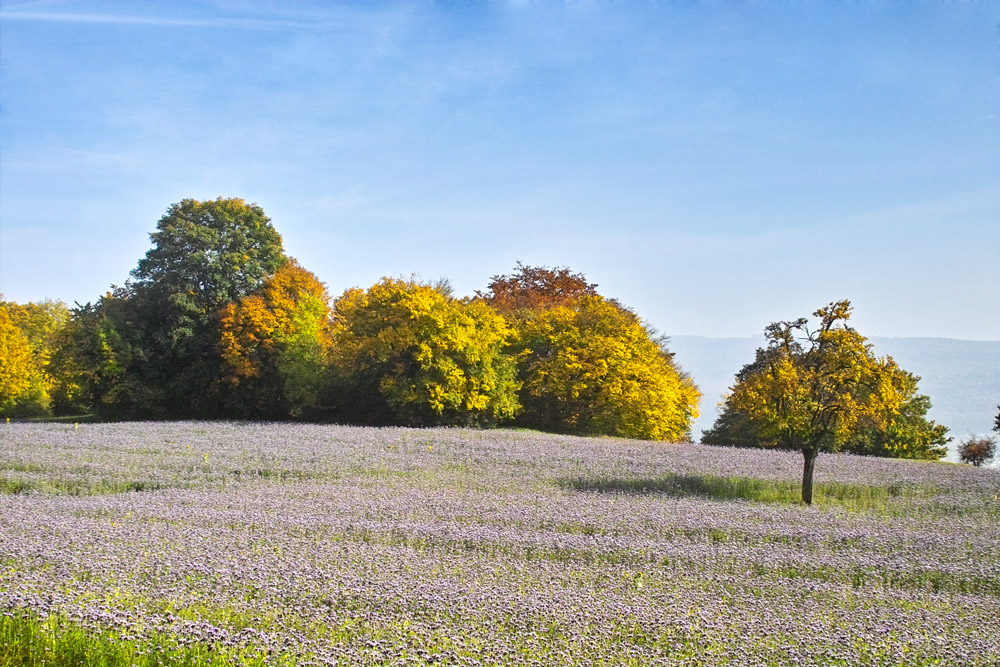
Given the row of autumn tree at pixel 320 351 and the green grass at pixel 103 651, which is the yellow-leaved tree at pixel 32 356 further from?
the green grass at pixel 103 651

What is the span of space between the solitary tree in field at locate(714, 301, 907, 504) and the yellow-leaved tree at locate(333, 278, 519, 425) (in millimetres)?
15923

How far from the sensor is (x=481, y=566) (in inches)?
323

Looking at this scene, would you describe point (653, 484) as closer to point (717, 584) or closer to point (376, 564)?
point (717, 584)

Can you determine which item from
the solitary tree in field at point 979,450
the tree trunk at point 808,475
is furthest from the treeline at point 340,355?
the tree trunk at point 808,475

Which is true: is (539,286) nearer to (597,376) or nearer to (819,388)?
(597,376)

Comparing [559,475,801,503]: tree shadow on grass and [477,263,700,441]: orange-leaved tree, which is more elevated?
[477,263,700,441]: orange-leaved tree

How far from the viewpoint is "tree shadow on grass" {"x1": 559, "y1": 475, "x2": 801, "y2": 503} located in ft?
49.8

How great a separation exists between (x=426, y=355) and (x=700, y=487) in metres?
15.5

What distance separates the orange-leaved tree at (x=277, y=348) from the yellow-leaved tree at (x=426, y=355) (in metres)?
1.61

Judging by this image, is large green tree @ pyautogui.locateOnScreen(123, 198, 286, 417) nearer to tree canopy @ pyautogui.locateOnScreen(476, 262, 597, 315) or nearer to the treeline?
the treeline

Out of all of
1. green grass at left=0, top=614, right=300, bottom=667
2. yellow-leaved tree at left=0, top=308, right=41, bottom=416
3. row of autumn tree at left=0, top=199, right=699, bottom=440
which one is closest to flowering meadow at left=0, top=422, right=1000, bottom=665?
green grass at left=0, top=614, right=300, bottom=667

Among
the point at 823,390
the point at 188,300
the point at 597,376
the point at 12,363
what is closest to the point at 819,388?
the point at 823,390

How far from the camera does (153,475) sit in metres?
15.2

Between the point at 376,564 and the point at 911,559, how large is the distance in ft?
20.9
